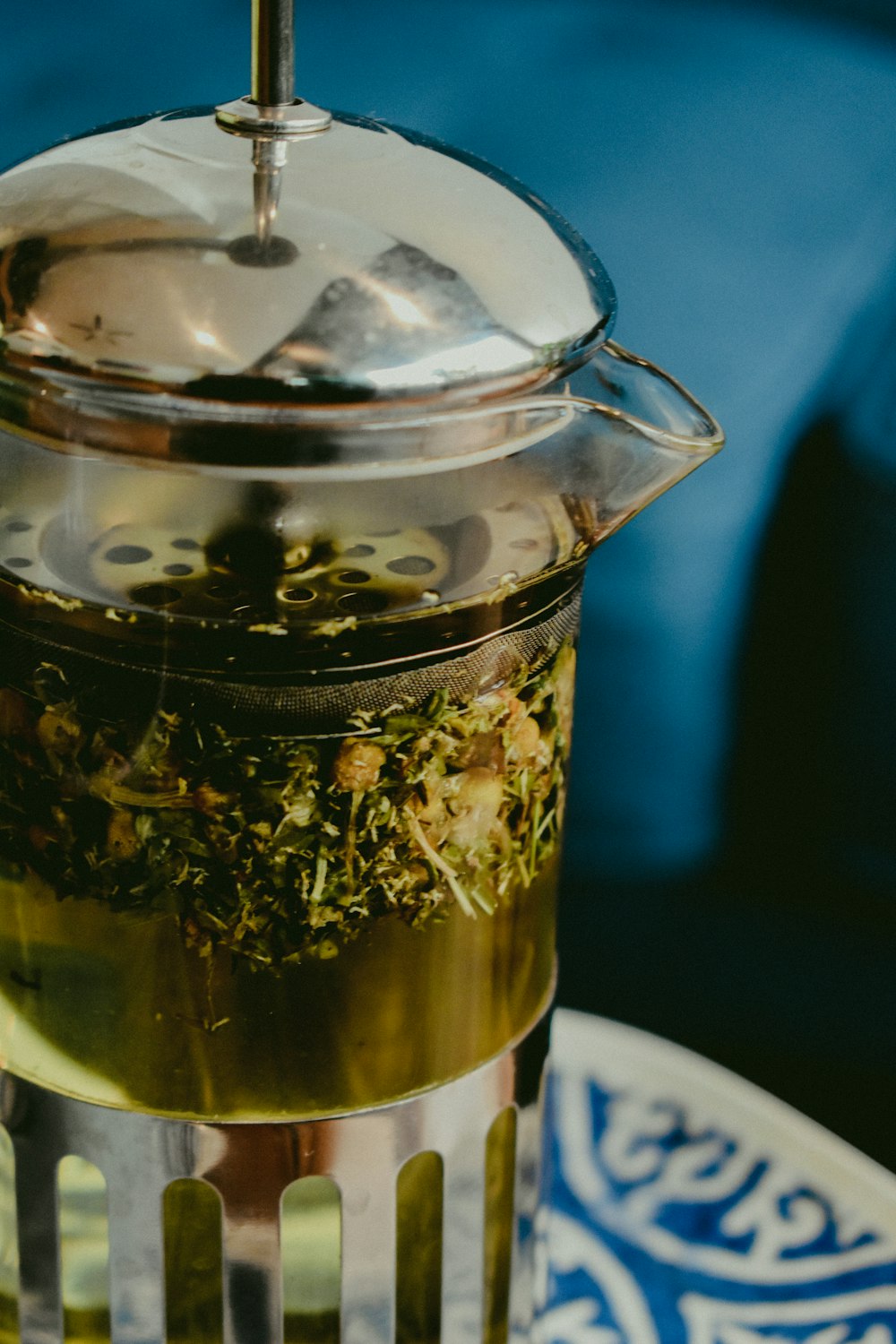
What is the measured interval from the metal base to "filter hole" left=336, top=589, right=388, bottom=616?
0.21 metres

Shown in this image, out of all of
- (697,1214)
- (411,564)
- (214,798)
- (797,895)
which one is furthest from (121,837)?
(797,895)

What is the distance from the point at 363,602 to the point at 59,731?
0.12 metres

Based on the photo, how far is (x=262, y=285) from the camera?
474mm

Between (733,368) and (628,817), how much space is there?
0.31 metres

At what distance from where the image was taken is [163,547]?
0.56 meters

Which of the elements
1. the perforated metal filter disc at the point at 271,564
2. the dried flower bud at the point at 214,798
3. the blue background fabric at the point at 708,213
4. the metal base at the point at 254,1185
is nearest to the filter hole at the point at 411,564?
the perforated metal filter disc at the point at 271,564

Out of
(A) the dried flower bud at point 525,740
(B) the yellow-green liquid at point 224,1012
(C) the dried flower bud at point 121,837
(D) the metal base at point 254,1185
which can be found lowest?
(D) the metal base at point 254,1185

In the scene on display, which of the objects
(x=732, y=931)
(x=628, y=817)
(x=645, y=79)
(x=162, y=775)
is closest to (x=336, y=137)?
(x=162, y=775)

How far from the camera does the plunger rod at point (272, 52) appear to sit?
0.52 metres

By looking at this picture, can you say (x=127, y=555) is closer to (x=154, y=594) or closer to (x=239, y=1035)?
(x=154, y=594)

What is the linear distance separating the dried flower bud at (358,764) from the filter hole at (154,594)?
3.1 inches

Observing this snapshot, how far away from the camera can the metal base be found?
0.59 meters

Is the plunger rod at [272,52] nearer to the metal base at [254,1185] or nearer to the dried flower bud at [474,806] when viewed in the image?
the dried flower bud at [474,806]

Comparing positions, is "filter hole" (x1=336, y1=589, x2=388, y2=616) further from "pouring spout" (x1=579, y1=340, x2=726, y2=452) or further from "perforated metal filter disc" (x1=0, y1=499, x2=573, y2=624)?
"pouring spout" (x1=579, y1=340, x2=726, y2=452)
